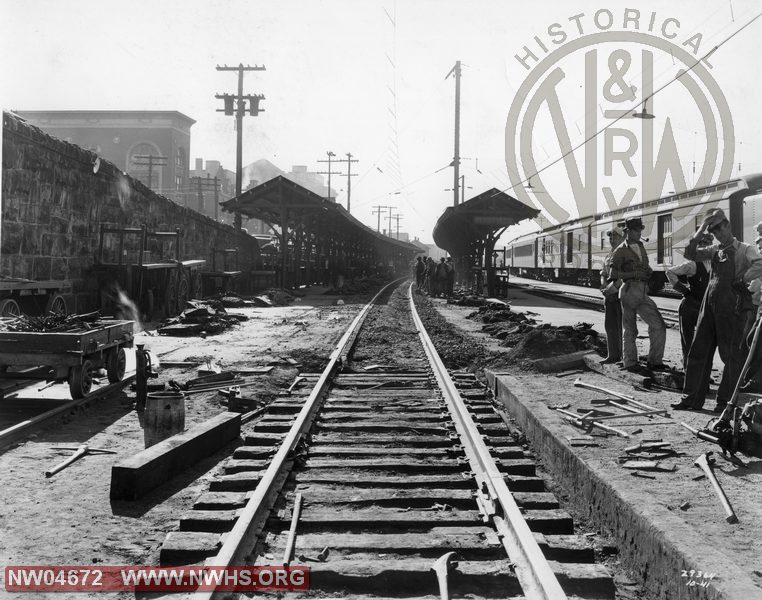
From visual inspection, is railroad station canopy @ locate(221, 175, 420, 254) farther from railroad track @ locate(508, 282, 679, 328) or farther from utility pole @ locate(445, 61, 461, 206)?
railroad track @ locate(508, 282, 679, 328)

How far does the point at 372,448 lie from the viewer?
4.98 m

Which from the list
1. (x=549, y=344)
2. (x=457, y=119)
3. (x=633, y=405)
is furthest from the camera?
(x=457, y=119)

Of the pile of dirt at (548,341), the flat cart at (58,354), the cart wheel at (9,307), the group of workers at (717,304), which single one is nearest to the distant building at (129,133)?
the cart wheel at (9,307)

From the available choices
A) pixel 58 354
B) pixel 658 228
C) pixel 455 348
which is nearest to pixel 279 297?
pixel 658 228

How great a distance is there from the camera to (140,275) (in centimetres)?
1611

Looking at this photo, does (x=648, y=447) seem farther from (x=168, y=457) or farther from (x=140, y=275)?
(x=140, y=275)

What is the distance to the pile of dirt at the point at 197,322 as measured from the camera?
45.3 feet

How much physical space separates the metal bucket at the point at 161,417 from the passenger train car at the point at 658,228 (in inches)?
525

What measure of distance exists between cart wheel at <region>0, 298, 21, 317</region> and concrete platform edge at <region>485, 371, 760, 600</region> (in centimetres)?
820

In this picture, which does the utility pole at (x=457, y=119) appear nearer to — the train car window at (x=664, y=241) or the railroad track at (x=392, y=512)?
the train car window at (x=664, y=241)

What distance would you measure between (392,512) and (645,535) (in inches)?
50.6

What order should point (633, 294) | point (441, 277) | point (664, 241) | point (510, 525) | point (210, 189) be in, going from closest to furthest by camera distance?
point (510, 525)
point (633, 294)
point (664, 241)
point (441, 277)
point (210, 189)

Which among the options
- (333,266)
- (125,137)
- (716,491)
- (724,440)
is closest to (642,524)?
(716,491)

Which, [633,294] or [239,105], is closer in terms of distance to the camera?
[633,294]
